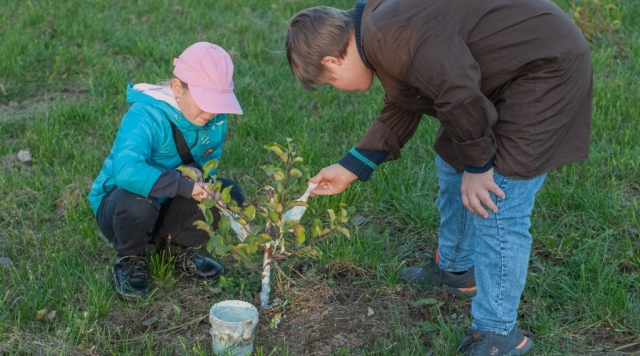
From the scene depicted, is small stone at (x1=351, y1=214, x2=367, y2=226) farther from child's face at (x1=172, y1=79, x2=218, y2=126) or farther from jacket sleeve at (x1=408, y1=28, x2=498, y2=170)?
jacket sleeve at (x1=408, y1=28, x2=498, y2=170)

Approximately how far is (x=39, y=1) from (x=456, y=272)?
16.6 feet

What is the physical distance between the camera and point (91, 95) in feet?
17.8

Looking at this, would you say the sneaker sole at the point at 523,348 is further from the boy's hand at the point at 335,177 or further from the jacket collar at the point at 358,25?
the jacket collar at the point at 358,25

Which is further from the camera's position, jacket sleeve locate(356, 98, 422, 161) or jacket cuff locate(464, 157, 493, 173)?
jacket sleeve locate(356, 98, 422, 161)

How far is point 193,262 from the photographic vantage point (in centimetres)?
361

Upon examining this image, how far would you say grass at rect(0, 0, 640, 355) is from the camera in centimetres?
316

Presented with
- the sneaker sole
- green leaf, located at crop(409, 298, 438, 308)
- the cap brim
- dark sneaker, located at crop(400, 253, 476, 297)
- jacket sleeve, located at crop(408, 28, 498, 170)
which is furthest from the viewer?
dark sneaker, located at crop(400, 253, 476, 297)

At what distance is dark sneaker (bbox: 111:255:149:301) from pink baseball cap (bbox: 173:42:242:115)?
79 centimetres

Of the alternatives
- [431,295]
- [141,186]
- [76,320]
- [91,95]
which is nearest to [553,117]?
[431,295]

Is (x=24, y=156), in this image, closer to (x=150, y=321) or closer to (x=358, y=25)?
(x=150, y=321)

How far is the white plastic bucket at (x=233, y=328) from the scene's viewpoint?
2.84m

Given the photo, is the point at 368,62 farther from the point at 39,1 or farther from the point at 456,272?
the point at 39,1

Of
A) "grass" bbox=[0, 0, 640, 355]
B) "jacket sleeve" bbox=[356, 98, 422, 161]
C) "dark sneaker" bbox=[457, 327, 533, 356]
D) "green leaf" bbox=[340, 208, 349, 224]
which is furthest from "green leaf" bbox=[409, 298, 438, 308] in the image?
"jacket sleeve" bbox=[356, 98, 422, 161]

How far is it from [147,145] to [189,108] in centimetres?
24
